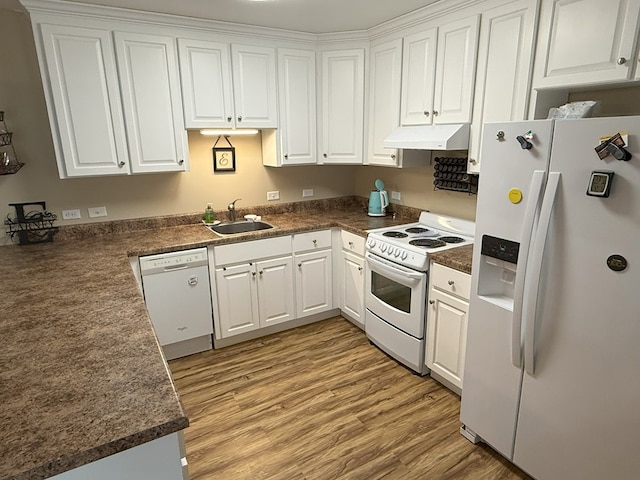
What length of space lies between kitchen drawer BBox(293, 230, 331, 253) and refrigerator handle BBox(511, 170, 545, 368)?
183cm

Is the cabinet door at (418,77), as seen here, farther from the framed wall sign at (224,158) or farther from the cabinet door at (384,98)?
the framed wall sign at (224,158)

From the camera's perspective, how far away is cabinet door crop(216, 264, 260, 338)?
296 centimetres

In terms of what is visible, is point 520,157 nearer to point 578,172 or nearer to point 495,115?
point 578,172

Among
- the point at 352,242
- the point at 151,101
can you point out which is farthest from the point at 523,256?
the point at 151,101

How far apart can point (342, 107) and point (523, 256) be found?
2.17 metres

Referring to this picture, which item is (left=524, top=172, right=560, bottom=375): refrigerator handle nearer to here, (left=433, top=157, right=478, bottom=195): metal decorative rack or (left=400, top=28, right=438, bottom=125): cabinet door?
(left=433, top=157, right=478, bottom=195): metal decorative rack

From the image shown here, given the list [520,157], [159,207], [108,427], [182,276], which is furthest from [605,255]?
[159,207]

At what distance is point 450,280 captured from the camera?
7.50 ft

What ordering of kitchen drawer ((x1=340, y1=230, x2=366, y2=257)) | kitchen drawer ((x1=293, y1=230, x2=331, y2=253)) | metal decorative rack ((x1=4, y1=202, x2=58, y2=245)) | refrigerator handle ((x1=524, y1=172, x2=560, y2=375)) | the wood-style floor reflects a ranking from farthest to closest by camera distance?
1. kitchen drawer ((x1=293, y1=230, x2=331, y2=253))
2. kitchen drawer ((x1=340, y1=230, x2=366, y2=257))
3. metal decorative rack ((x1=4, y1=202, x2=58, y2=245))
4. the wood-style floor
5. refrigerator handle ((x1=524, y1=172, x2=560, y2=375))

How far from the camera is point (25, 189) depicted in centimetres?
274

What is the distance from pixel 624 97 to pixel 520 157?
34.2 inches

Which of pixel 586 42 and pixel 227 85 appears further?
pixel 227 85

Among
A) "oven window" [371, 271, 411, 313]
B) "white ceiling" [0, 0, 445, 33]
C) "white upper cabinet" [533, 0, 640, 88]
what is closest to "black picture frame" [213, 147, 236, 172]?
"white ceiling" [0, 0, 445, 33]

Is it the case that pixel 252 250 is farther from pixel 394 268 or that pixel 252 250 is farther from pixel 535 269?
pixel 535 269
